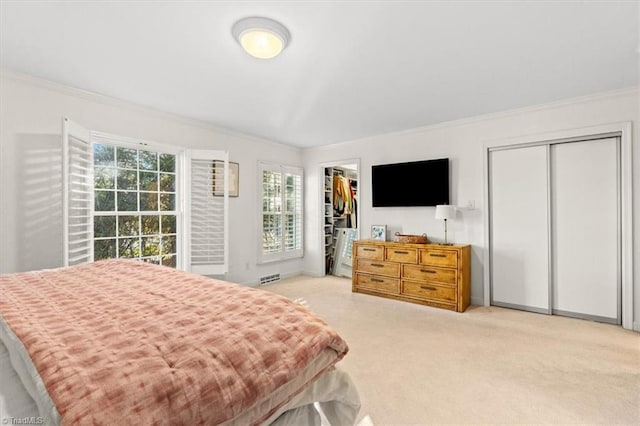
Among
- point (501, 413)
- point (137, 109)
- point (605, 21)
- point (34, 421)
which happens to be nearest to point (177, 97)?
point (137, 109)

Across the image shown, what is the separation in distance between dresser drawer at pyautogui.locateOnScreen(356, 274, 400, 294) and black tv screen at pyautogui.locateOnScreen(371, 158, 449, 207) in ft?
3.68

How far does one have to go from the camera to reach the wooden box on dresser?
3.63 metres

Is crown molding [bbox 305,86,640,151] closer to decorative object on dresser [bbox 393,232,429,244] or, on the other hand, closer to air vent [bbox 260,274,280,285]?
decorative object on dresser [bbox 393,232,429,244]

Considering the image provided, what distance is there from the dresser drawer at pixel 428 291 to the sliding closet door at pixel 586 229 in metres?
1.14

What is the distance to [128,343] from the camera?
859mm

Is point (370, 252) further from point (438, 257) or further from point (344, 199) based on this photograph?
point (344, 199)

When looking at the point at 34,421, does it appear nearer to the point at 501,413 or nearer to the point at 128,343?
the point at 128,343

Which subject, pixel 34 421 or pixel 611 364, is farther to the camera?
pixel 611 364

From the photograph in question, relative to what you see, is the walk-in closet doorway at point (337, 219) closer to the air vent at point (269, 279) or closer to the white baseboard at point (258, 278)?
the white baseboard at point (258, 278)

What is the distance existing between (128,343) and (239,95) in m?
2.77

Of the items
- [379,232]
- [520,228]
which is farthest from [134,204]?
[520,228]

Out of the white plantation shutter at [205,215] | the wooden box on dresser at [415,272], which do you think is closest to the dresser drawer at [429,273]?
the wooden box on dresser at [415,272]

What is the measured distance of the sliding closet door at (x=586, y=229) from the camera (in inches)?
123

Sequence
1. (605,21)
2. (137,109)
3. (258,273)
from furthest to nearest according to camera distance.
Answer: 1. (258,273)
2. (137,109)
3. (605,21)
